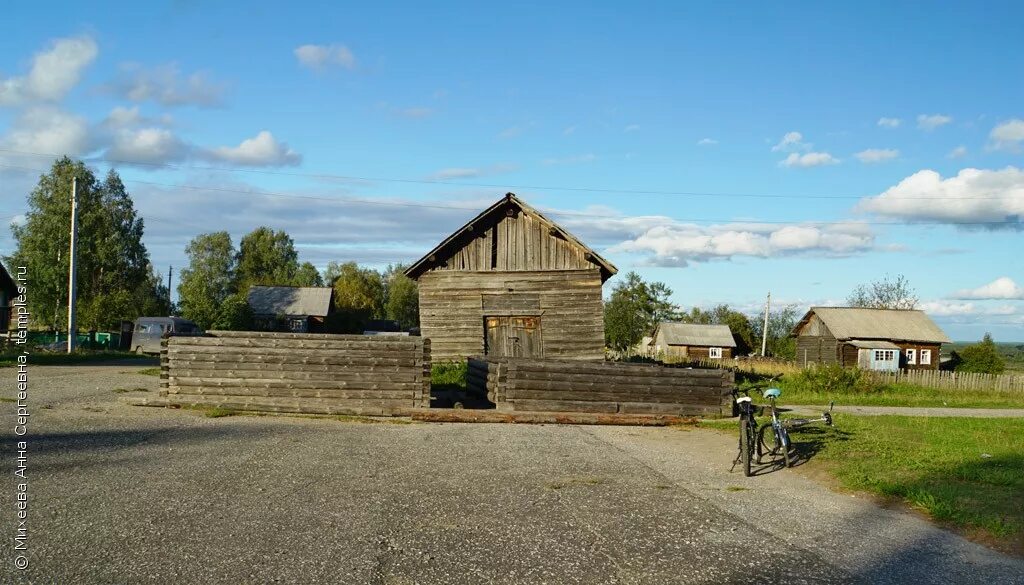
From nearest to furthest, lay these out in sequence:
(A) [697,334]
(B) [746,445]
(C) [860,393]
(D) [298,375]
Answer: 1. (B) [746,445]
2. (D) [298,375]
3. (C) [860,393]
4. (A) [697,334]

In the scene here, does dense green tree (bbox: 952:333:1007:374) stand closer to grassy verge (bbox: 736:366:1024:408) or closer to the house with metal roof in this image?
grassy verge (bbox: 736:366:1024:408)

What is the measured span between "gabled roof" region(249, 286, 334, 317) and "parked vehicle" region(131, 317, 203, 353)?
30.9 meters

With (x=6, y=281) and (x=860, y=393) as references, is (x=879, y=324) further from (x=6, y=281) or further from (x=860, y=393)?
(x=6, y=281)

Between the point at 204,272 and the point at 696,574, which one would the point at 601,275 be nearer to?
the point at 696,574

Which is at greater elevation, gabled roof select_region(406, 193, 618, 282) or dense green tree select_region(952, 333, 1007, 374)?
gabled roof select_region(406, 193, 618, 282)

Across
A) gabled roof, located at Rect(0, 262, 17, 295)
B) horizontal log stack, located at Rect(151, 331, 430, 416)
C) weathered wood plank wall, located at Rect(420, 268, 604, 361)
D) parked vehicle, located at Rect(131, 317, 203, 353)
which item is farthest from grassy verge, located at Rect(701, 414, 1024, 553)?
gabled roof, located at Rect(0, 262, 17, 295)

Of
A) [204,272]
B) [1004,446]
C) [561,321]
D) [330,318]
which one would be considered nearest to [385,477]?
[1004,446]

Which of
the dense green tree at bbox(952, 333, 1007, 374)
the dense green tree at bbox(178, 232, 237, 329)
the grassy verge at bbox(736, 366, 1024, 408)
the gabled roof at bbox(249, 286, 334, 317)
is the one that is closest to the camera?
the grassy verge at bbox(736, 366, 1024, 408)

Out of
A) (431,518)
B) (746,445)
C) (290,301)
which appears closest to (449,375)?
(746,445)

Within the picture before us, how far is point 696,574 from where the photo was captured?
679cm

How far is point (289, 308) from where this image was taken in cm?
7981

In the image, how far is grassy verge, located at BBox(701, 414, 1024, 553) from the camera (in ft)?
30.8

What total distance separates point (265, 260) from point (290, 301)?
25.5m

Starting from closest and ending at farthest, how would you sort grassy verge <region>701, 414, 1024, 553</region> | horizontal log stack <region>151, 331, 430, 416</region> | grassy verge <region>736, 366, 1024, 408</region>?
grassy verge <region>701, 414, 1024, 553</region> < horizontal log stack <region>151, 331, 430, 416</region> < grassy verge <region>736, 366, 1024, 408</region>
